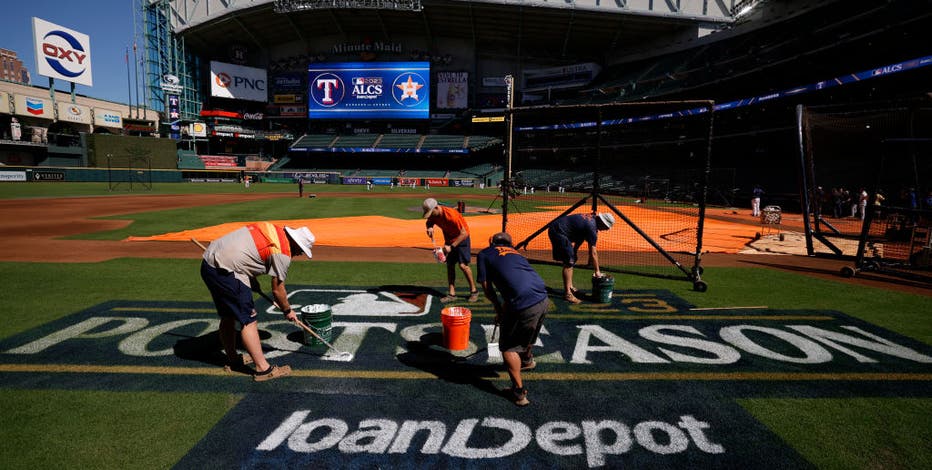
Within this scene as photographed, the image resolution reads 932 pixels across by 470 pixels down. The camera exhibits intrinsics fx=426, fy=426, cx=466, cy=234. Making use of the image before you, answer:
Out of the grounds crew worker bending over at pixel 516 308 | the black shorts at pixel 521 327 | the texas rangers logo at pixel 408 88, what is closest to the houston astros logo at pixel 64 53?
the texas rangers logo at pixel 408 88

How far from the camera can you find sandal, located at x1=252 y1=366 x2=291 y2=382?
16.6ft

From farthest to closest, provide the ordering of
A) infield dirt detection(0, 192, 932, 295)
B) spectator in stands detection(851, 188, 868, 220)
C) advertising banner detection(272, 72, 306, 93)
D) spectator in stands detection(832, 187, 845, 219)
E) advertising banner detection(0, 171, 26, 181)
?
advertising banner detection(272, 72, 306, 93)
advertising banner detection(0, 171, 26, 181)
spectator in stands detection(832, 187, 845, 219)
spectator in stands detection(851, 188, 868, 220)
infield dirt detection(0, 192, 932, 295)

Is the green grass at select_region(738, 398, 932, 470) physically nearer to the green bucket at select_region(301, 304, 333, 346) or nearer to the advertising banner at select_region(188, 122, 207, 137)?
the green bucket at select_region(301, 304, 333, 346)

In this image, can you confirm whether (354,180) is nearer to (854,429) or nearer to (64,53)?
(64,53)

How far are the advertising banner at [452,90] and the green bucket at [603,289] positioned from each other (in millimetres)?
66503

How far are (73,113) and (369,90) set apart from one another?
43.7 metres

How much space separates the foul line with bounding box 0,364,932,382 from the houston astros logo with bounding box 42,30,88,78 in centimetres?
7344

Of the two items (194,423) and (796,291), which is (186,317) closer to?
(194,423)

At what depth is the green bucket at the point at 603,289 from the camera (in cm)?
803

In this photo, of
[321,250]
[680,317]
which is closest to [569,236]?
[680,317]

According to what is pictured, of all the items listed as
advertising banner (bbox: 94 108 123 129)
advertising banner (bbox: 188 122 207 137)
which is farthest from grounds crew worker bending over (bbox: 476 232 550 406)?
advertising banner (bbox: 94 108 123 129)

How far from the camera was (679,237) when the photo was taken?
1634 centimetres

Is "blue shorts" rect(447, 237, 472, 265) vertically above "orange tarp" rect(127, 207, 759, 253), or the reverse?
"blue shorts" rect(447, 237, 472, 265)

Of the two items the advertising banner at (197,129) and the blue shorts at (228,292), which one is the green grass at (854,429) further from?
the advertising banner at (197,129)
